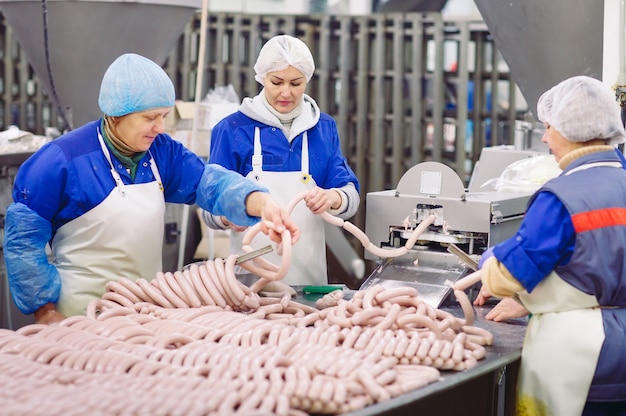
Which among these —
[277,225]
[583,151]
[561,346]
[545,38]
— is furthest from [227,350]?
[545,38]

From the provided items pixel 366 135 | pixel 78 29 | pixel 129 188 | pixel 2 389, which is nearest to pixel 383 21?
pixel 366 135

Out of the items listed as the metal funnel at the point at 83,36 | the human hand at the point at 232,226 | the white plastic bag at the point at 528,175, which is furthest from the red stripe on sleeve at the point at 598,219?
the metal funnel at the point at 83,36

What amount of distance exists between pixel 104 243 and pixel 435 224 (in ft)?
3.81

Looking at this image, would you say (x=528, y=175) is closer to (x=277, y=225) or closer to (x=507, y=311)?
(x=507, y=311)

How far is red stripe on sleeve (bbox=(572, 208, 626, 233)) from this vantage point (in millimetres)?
2475

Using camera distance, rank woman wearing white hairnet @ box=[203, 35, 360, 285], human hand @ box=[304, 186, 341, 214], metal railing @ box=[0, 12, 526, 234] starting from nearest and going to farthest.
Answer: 1. human hand @ box=[304, 186, 341, 214]
2. woman wearing white hairnet @ box=[203, 35, 360, 285]
3. metal railing @ box=[0, 12, 526, 234]

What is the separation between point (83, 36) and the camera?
17.1 feet

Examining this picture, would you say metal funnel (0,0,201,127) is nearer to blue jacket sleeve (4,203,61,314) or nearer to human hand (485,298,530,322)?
blue jacket sleeve (4,203,61,314)

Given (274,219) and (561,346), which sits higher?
(274,219)

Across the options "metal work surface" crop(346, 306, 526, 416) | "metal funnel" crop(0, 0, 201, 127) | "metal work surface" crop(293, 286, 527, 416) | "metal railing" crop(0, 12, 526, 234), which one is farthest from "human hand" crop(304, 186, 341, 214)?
"metal railing" crop(0, 12, 526, 234)

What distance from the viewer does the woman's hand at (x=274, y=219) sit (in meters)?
2.90

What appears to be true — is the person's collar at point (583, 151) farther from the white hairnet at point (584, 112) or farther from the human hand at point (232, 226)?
the human hand at point (232, 226)

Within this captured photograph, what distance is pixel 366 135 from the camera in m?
7.77

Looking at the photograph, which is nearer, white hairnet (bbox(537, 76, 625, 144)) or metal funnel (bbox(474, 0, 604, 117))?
white hairnet (bbox(537, 76, 625, 144))
